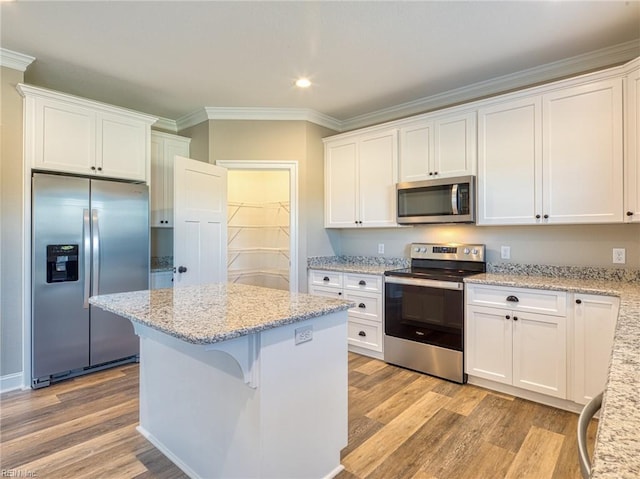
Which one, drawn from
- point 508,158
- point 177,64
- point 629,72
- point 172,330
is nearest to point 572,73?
point 629,72

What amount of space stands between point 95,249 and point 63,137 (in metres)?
0.98

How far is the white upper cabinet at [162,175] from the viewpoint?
395cm

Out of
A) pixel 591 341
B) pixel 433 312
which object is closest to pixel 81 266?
pixel 433 312

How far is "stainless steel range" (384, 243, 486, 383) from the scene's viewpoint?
9.50ft

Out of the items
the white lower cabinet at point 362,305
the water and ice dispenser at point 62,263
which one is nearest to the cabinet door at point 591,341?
Result: the white lower cabinet at point 362,305

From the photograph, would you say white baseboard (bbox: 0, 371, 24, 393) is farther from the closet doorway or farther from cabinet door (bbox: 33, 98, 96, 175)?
the closet doorway

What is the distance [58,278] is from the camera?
2.90 m

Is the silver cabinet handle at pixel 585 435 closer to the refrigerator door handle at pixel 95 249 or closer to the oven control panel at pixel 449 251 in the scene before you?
A: the oven control panel at pixel 449 251

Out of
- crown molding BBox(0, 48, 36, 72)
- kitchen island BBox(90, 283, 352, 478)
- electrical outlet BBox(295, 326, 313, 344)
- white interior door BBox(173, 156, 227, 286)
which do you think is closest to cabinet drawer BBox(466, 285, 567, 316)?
kitchen island BBox(90, 283, 352, 478)

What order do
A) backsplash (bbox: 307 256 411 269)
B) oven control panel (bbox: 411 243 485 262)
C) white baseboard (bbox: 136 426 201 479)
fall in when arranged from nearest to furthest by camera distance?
1. white baseboard (bbox: 136 426 201 479)
2. oven control panel (bbox: 411 243 485 262)
3. backsplash (bbox: 307 256 411 269)

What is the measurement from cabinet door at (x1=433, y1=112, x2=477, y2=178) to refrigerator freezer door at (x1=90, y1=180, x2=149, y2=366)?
2810 millimetres

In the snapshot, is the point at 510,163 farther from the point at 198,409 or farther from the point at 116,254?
the point at 116,254

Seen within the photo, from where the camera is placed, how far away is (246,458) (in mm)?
1507

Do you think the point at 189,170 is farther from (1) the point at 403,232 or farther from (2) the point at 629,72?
(2) the point at 629,72
